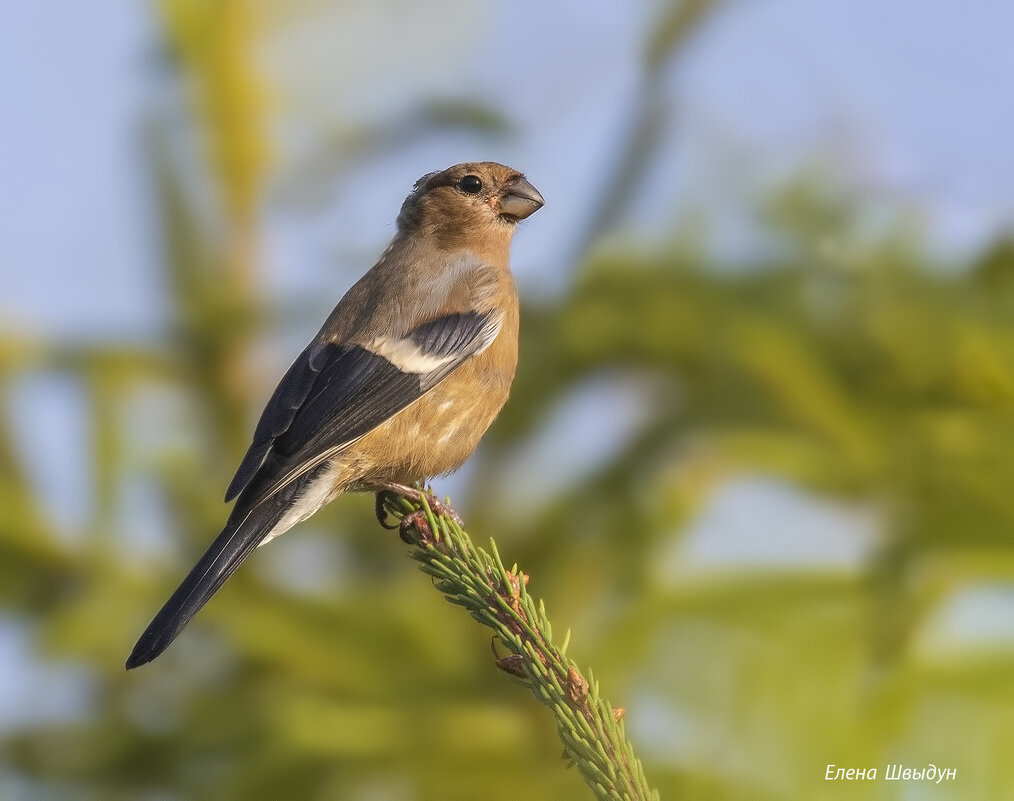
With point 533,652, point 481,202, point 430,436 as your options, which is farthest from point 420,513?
point 481,202

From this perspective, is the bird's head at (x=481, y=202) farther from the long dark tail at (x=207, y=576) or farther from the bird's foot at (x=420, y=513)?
the long dark tail at (x=207, y=576)

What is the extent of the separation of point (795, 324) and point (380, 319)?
1502 mm

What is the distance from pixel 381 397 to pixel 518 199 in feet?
1.96

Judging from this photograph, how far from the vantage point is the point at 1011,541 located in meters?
2.72

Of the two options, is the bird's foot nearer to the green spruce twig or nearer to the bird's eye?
the green spruce twig

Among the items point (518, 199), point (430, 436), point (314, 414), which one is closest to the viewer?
point (314, 414)

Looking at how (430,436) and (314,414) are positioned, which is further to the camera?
(430,436)

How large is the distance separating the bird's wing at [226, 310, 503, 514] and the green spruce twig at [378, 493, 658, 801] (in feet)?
0.64

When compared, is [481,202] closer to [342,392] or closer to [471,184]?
[471,184]

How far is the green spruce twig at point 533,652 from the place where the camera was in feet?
3.73

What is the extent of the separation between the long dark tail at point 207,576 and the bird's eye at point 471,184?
79cm

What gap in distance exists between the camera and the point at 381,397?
1710mm

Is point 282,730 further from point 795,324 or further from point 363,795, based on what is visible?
point 795,324

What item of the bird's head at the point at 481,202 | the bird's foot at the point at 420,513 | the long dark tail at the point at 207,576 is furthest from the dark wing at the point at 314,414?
the bird's head at the point at 481,202
